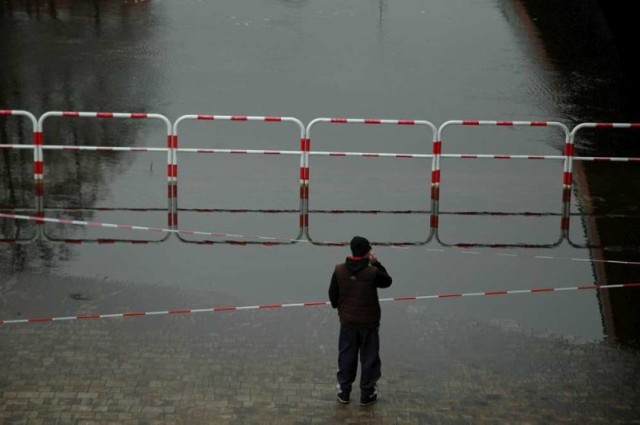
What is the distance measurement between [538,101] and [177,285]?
1267 cm

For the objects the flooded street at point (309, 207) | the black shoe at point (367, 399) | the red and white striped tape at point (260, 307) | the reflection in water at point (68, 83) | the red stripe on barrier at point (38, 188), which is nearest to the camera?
the black shoe at point (367, 399)

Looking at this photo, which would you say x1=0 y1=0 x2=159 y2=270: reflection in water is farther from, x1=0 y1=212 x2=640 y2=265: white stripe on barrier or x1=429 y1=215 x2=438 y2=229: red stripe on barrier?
x1=429 y1=215 x2=438 y2=229: red stripe on barrier

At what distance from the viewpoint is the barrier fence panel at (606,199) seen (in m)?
14.0

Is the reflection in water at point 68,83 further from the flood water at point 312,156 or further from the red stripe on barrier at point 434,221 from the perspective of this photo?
the red stripe on barrier at point 434,221

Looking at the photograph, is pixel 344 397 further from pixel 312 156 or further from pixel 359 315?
pixel 312 156

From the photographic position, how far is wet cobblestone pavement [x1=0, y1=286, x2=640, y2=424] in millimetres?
8648

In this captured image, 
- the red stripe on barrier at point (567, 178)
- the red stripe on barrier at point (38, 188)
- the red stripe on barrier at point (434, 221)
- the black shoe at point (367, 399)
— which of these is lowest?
the black shoe at point (367, 399)

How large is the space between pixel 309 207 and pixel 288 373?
249 inches

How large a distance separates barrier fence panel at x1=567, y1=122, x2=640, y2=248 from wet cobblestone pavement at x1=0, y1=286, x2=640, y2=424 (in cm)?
373

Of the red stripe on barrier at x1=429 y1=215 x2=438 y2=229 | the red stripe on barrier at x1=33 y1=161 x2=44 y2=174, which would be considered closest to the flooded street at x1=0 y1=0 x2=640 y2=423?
the red stripe on barrier at x1=429 y1=215 x2=438 y2=229

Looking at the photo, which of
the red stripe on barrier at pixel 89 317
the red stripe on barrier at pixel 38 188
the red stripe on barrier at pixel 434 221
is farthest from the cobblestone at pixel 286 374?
the red stripe on barrier at pixel 38 188

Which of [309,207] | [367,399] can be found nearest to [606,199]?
[309,207]

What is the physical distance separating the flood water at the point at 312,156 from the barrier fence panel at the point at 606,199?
6 centimetres

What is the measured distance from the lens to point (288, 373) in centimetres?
939
